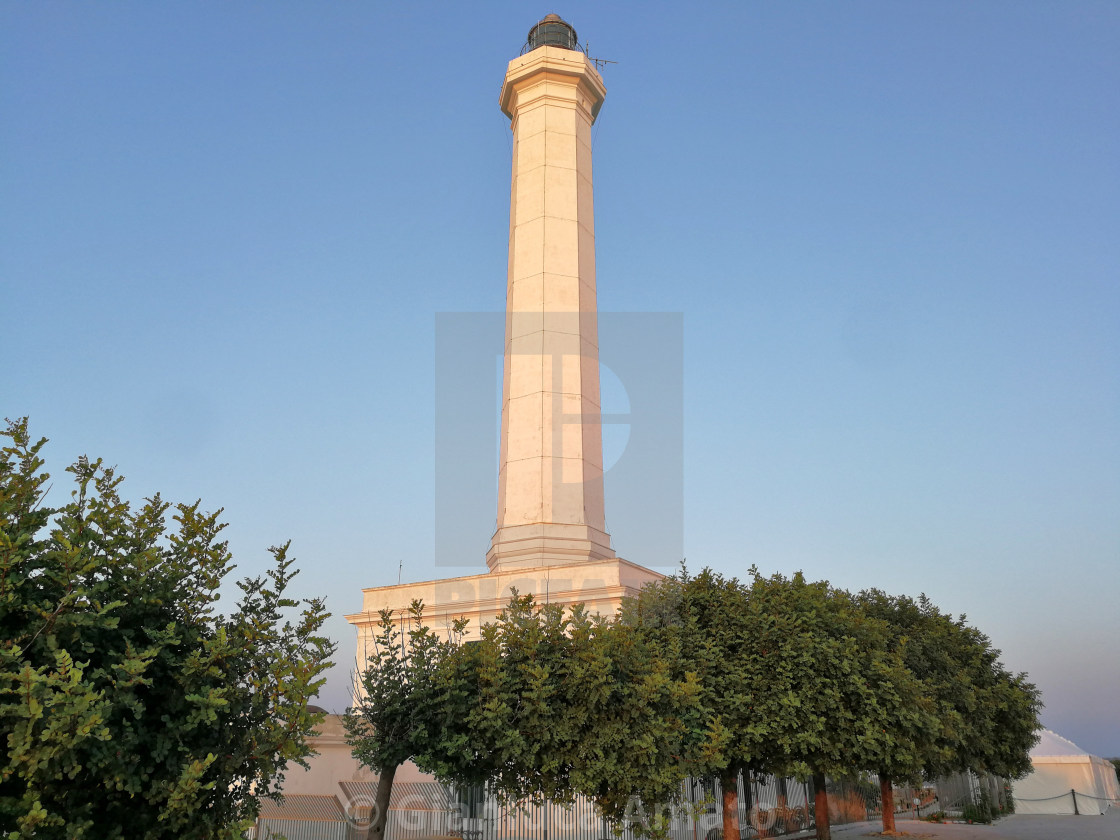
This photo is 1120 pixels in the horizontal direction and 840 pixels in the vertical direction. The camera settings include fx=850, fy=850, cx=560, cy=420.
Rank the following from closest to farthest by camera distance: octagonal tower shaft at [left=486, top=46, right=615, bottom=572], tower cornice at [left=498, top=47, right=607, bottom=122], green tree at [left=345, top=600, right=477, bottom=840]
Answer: green tree at [left=345, top=600, right=477, bottom=840] < octagonal tower shaft at [left=486, top=46, right=615, bottom=572] < tower cornice at [left=498, top=47, right=607, bottom=122]

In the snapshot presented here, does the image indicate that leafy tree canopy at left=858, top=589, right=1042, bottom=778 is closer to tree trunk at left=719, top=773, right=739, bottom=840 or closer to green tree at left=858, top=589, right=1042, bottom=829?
green tree at left=858, top=589, right=1042, bottom=829

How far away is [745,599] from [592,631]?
582 centimetres

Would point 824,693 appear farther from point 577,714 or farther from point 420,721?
point 420,721

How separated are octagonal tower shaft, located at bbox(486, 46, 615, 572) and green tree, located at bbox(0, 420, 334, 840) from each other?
68.9ft

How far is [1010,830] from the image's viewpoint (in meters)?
33.3

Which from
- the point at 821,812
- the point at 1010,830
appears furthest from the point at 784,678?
the point at 1010,830

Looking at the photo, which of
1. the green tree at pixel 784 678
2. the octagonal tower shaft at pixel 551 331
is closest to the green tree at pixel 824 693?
the green tree at pixel 784 678

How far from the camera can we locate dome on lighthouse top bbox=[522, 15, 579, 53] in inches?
1572

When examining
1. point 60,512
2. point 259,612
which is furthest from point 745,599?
point 60,512

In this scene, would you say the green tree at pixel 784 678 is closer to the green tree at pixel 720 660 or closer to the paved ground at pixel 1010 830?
the green tree at pixel 720 660

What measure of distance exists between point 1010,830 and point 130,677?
Answer: 3599cm

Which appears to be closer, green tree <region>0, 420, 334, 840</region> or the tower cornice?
green tree <region>0, 420, 334, 840</region>

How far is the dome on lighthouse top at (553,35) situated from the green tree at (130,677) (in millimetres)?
35641

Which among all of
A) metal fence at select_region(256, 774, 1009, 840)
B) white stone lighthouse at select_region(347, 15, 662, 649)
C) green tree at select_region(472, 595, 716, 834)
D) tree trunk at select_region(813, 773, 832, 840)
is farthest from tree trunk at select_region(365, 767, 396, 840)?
tree trunk at select_region(813, 773, 832, 840)
